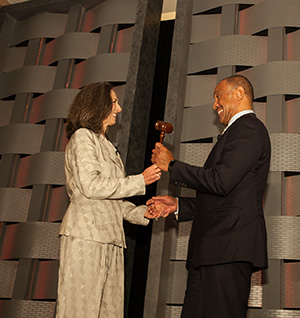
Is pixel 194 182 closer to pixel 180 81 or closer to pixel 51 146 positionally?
pixel 180 81

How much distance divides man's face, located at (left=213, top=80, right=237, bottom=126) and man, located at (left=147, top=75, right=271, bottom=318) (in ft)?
0.44

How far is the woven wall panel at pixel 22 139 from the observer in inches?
147

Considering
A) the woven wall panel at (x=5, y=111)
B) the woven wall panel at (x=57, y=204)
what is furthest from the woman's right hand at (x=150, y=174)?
the woven wall panel at (x=5, y=111)

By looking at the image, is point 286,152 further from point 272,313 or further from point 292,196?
point 272,313

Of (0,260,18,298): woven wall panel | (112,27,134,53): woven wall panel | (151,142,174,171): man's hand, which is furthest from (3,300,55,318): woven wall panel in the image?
(112,27,134,53): woven wall panel

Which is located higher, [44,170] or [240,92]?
[240,92]

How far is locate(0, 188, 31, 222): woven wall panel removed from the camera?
3.54m

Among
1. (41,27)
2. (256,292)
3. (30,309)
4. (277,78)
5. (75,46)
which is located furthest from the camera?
(41,27)

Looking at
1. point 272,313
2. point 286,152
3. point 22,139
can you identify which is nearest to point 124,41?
point 22,139

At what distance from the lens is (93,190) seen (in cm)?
224

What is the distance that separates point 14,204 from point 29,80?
3.52 ft

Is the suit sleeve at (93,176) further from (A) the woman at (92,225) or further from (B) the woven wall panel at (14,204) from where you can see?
(B) the woven wall panel at (14,204)

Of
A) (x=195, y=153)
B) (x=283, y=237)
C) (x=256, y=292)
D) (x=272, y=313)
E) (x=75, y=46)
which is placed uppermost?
(x=75, y=46)

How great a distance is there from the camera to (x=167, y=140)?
125 inches
